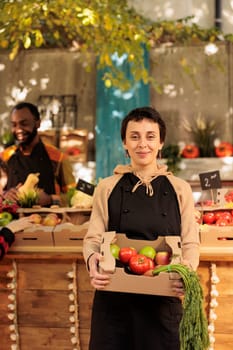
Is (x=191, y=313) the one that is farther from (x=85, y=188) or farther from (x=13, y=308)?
(x=85, y=188)

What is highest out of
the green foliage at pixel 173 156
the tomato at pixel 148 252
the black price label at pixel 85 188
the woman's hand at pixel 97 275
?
the green foliage at pixel 173 156

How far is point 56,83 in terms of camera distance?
7082mm

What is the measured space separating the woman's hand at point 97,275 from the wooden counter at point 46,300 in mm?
783

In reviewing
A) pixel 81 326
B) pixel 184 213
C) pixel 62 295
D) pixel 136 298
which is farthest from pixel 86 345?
pixel 184 213

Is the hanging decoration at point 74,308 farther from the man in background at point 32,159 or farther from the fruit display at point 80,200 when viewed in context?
the man in background at point 32,159

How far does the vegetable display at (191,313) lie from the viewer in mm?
1686

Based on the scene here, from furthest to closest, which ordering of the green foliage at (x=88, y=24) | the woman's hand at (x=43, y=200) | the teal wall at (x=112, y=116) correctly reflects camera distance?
the teal wall at (x=112, y=116) → the green foliage at (x=88, y=24) → the woman's hand at (x=43, y=200)

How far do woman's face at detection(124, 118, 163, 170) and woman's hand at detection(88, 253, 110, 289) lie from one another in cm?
41

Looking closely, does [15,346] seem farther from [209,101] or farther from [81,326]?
[209,101]

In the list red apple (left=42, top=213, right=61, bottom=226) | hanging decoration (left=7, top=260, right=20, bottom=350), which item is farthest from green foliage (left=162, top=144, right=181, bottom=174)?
hanging decoration (left=7, top=260, right=20, bottom=350)

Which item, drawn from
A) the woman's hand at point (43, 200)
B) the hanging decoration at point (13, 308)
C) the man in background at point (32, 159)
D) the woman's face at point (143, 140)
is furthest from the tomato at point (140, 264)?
the man in background at point (32, 159)

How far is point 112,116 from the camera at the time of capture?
262 inches

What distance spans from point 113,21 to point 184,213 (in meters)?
2.56

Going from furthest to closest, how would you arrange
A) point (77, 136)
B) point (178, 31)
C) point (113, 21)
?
point (77, 136), point (178, 31), point (113, 21)
